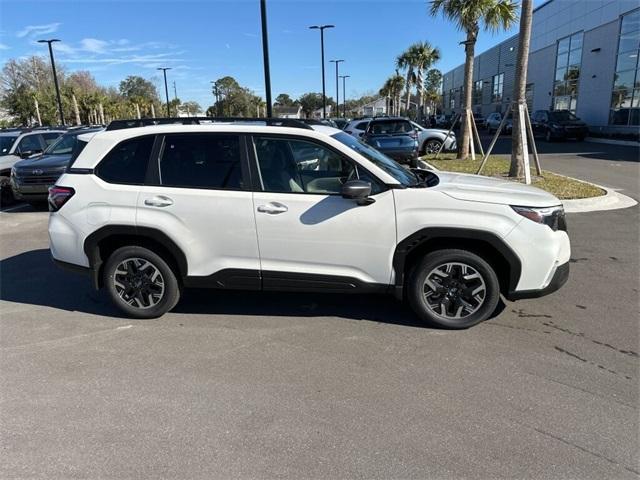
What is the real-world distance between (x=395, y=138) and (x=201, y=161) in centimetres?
1187

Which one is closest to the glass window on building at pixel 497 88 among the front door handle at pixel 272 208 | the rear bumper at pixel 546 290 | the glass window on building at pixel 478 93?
the glass window on building at pixel 478 93

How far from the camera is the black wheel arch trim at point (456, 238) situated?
3.94 m

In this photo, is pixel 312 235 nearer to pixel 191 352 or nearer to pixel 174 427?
pixel 191 352

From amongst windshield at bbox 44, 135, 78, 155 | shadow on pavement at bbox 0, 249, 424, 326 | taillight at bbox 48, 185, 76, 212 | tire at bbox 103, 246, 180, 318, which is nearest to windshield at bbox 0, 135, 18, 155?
windshield at bbox 44, 135, 78, 155

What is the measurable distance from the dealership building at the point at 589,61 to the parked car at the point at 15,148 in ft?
87.5

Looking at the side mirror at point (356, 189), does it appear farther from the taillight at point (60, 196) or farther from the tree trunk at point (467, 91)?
the tree trunk at point (467, 91)

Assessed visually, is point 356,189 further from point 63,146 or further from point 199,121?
point 63,146

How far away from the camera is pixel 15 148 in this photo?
496 inches

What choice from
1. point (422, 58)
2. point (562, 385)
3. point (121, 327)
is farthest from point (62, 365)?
point (422, 58)

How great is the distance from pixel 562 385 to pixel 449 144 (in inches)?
677

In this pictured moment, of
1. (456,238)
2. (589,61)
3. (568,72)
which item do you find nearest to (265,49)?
(456,238)

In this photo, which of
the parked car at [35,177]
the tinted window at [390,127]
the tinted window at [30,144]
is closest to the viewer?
the parked car at [35,177]

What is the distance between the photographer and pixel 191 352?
394cm

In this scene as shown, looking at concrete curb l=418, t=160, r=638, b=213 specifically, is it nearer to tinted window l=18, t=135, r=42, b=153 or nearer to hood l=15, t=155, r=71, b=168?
hood l=15, t=155, r=71, b=168
